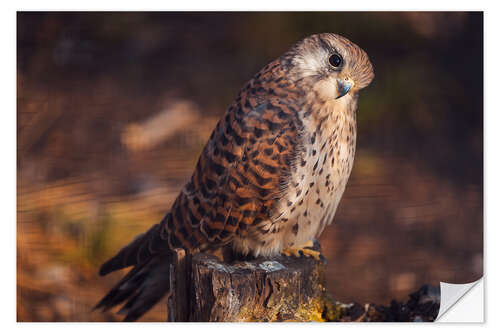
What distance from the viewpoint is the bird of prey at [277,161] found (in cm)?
191

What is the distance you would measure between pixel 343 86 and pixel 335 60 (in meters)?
0.10

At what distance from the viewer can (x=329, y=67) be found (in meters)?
1.96

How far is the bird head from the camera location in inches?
77.4

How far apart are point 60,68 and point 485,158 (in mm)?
1840

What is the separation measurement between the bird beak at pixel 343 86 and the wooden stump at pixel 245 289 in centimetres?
66

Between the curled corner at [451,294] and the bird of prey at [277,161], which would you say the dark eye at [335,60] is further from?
the curled corner at [451,294]

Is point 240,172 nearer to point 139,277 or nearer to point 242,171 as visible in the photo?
point 242,171

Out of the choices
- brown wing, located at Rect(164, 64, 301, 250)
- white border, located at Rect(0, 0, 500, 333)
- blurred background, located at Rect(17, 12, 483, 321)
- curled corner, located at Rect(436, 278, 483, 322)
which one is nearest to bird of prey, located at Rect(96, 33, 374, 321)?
brown wing, located at Rect(164, 64, 301, 250)

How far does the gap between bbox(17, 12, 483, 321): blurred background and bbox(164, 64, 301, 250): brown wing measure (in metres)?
0.25

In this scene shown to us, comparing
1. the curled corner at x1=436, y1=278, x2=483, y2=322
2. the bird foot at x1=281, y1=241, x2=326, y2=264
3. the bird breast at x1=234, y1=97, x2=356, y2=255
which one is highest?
the bird breast at x1=234, y1=97, x2=356, y2=255

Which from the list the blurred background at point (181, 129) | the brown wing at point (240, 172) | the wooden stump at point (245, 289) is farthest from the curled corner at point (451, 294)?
the brown wing at point (240, 172)

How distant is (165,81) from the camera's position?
2229 millimetres

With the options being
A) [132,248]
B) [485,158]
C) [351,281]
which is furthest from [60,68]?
[485,158]

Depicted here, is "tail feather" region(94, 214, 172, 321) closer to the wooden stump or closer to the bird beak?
the wooden stump
